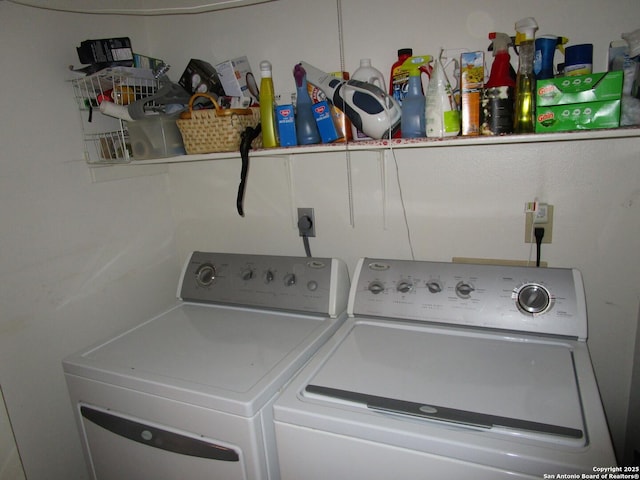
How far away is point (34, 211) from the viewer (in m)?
1.30

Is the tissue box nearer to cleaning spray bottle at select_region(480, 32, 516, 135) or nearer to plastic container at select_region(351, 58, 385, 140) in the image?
cleaning spray bottle at select_region(480, 32, 516, 135)

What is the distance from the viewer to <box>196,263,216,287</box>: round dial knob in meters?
1.53

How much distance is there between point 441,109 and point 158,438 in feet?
3.77

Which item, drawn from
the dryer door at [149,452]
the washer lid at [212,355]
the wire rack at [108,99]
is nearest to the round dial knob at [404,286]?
the washer lid at [212,355]

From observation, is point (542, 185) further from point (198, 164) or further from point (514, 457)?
point (198, 164)

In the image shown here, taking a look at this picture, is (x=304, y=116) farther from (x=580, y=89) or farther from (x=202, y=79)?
(x=580, y=89)

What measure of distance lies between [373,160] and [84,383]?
1.13 metres

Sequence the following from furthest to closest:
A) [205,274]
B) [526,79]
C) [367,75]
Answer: [205,274] → [367,75] → [526,79]

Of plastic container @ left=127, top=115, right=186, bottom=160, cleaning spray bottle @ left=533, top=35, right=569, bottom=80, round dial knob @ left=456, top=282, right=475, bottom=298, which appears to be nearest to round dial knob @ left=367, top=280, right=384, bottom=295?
round dial knob @ left=456, top=282, right=475, bottom=298

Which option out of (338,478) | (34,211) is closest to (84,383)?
(34,211)

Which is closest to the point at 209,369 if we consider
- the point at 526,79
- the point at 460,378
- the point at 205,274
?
the point at 205,274

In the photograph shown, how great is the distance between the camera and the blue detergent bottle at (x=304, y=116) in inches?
52.5

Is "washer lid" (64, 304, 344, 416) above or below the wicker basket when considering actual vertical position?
below

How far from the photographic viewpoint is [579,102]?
3.31 feet
